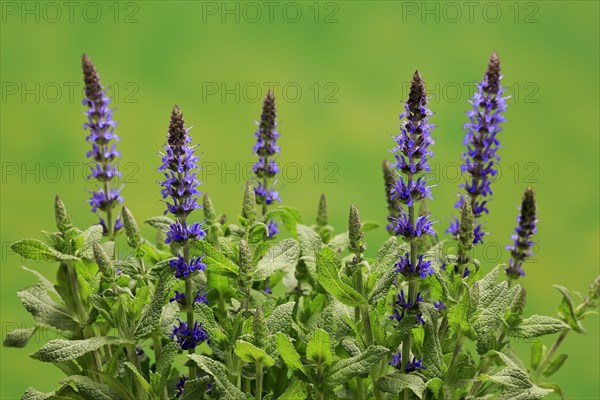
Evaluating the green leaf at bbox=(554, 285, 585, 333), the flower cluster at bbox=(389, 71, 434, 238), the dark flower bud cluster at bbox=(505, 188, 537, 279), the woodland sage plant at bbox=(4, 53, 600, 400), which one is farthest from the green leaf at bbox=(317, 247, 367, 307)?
the green leaf at bbox=(554, 285, 585, 333)

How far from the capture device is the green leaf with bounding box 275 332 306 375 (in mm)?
1820

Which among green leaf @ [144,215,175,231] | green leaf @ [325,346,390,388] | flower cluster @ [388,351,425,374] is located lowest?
flower cluster @ [388,351,425,374]

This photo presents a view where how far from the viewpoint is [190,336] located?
6.91 feet

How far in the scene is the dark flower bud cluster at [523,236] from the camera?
7.38ft

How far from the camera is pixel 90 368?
90.6 inches

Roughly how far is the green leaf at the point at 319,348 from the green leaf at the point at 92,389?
0.55 metres

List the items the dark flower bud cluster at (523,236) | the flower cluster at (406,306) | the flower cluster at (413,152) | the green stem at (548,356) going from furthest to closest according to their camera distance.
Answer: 1. the green stem at (548,356)
2. the dark flower bud cluster at (523,236)
3. the flower cluster at (406,306)
4. the flower cluster at (413,152)

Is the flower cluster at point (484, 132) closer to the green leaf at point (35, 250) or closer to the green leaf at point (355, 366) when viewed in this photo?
the green leaf at point (355, 366)

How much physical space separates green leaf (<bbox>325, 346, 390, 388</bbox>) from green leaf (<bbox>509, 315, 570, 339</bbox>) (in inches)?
18.1

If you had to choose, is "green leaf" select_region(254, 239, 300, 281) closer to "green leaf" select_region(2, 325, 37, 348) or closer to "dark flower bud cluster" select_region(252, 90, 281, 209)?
"dark flower bud cluster" select_region(252, 90, 281, 209)

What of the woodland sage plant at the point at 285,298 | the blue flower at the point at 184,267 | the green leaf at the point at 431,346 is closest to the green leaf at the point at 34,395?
the woodland sage plant at the point at 285,298

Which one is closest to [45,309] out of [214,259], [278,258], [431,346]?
[214,259]

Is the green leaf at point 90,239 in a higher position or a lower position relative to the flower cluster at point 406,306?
higher

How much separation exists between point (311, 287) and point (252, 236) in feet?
1.40
